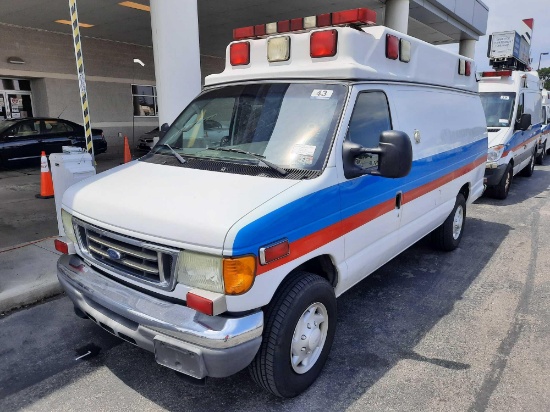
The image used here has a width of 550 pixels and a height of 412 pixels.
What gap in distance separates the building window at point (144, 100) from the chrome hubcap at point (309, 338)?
17.5 m

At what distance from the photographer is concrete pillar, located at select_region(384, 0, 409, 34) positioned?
11953mm

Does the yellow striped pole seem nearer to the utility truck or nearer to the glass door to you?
the utility truck

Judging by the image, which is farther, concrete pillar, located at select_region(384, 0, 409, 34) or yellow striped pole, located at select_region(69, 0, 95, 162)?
concrete pillar, located at select_region(384, 0, 409, 34)

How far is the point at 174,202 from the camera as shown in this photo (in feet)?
8.75

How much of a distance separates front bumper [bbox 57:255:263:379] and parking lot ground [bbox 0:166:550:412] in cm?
61

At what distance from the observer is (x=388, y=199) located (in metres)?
3.75

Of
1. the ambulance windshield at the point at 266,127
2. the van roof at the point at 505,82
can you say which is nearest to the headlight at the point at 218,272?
the ambulance windshield at the point at 266,127

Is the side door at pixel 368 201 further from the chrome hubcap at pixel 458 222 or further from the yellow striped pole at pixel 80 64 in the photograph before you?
the yellow striped pole at pixel 80 64

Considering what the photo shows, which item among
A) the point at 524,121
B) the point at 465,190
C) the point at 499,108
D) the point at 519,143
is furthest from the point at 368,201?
the point at 519,143

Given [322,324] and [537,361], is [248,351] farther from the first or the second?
[537,361]

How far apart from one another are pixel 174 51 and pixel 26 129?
284 inches

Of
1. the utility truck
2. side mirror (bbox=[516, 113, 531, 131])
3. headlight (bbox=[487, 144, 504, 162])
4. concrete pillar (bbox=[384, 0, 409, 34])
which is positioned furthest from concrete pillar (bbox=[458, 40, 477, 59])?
headlight (bbox=[487, 144, 504, 162])

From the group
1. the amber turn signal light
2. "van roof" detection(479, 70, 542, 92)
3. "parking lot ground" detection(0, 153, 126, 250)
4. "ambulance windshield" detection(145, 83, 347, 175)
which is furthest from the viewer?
"van roof" detection(479, 70, 542, 92)

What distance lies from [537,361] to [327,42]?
3.01 m
